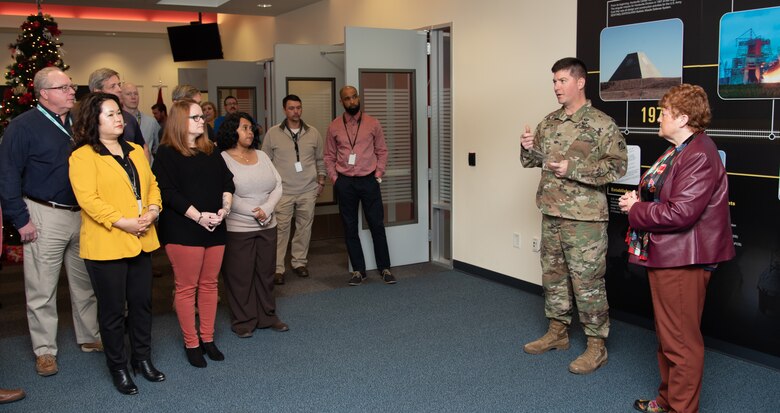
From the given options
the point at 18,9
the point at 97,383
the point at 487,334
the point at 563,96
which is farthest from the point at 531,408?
the point at 18,9

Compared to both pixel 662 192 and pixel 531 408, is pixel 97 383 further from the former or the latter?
pixel 662 192

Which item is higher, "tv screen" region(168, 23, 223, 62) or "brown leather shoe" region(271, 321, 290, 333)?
"tv screen" region(168, 23, 223, 62)

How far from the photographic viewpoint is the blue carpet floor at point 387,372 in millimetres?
3393

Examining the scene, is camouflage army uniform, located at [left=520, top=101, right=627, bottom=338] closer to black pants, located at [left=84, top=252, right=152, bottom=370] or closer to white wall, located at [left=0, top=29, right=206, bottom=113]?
black pants, located at [left=84, top=252, right=152, bottom=370]

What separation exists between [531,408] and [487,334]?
1123 millimetres

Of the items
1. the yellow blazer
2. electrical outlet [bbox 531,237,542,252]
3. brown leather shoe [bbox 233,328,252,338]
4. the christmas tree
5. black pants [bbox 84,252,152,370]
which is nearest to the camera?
the yellow blazer

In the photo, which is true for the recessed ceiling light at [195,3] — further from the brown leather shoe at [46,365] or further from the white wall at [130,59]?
the brown leather shoe at [46,365]

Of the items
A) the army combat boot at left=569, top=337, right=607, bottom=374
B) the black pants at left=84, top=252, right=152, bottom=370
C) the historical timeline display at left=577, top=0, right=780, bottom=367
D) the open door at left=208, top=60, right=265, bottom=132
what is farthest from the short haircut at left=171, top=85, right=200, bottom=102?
the open door at left=208, top=60, right=265, bottom=132

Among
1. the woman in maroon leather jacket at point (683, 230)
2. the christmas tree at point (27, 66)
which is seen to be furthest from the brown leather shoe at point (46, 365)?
the woman in maroon leather jacket at point (683, 230)

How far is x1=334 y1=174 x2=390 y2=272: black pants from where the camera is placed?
5832 millimetres

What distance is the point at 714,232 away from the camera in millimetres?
2885

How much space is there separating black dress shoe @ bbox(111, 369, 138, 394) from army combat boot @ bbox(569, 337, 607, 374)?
7.65 feet

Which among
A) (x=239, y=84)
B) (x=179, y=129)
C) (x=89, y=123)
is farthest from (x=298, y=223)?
(x=239, y=84)

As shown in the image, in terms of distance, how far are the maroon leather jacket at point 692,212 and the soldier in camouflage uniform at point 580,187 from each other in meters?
0.73
